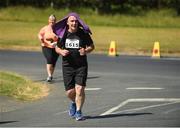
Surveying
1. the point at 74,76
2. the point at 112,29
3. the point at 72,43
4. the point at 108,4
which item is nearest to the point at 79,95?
the point at 74,76

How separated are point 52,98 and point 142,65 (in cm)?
913

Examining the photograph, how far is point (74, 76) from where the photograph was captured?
11.2m

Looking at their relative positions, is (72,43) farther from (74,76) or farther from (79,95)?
(79,95)

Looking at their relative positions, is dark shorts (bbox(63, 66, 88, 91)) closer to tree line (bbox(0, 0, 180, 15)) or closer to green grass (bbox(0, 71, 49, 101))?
green grass (bbox(0, 71, 49, 101))

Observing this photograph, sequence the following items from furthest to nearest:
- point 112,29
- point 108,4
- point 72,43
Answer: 1. point 108,4
2. point 112,29
3. point 72,43

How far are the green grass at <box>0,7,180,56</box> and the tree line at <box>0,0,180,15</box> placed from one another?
1.20 m

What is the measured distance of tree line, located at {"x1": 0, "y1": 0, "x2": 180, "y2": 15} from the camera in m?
55.8

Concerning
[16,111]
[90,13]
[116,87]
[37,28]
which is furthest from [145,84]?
[90,13]

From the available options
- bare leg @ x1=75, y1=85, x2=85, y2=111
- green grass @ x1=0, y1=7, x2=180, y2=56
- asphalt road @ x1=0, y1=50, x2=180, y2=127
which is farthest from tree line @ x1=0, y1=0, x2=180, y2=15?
bare leg @ x1=75, y1=85, x2=85, y2=111

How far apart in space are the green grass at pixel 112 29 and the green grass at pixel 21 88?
45.2ft

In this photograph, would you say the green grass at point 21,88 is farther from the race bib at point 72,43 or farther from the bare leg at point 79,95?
the race bib at point 72,43

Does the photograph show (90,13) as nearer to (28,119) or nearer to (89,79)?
(89,79)

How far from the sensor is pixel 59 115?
38.4 ft

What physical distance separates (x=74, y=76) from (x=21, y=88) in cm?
425
